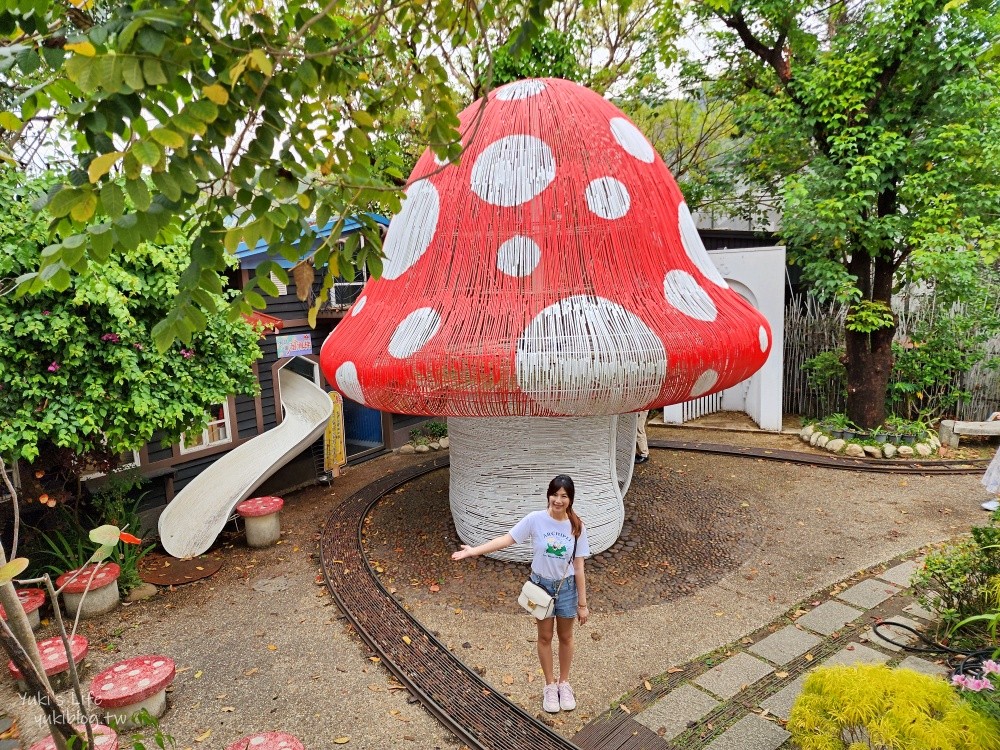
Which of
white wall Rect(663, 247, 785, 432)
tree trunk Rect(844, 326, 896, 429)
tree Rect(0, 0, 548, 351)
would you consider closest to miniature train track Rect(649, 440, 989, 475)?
tree trunk Rect(844, 326, 896, 429)

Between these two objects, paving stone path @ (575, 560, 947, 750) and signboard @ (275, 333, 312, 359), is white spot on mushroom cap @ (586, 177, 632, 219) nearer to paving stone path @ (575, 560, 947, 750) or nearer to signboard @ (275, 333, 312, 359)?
paving stone path @ (575, 560, 947, 750)

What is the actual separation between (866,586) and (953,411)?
691cm

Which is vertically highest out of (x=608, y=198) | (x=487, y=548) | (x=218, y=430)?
(x=608, y=198)

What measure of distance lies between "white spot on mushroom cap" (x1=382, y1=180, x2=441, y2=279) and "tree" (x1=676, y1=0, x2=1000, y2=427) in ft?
17.8

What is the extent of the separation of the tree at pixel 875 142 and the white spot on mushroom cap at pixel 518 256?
5.18m

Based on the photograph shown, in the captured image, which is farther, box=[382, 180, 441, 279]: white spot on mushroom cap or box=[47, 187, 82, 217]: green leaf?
box=[382, 180, 441, 279]: white spot on mushroom cap

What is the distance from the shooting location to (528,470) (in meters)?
5.16

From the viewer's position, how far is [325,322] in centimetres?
896

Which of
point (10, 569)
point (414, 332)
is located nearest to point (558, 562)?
point (414, 332)

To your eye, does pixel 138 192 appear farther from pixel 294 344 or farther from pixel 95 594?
pixel 294 344

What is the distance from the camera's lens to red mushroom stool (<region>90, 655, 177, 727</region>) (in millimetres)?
3365

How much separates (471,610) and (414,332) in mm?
2294

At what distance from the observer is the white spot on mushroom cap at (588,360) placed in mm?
3953

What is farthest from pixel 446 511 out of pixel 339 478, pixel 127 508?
pixel 127 508
